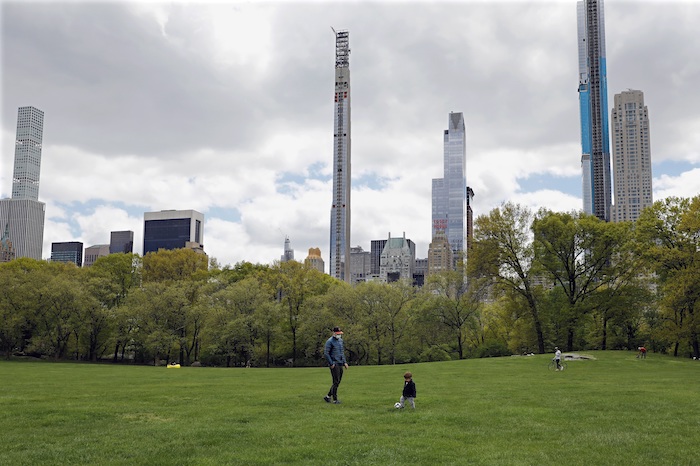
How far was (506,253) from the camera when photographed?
58.0 meters

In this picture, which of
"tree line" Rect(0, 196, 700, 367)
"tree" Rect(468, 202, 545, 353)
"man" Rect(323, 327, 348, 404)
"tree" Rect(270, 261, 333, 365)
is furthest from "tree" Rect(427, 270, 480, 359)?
"man" Rect(323, 327, 348, 404)

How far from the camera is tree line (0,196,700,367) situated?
187ft

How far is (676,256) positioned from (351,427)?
44.7 m

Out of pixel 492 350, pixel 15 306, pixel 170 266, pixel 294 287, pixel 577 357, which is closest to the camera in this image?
pixel 577 357

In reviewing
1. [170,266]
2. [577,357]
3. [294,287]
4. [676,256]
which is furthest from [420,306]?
[170,266]

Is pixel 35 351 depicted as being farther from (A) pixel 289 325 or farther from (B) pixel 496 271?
(B) pixel 496 271

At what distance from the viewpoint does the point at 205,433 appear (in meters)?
13.1

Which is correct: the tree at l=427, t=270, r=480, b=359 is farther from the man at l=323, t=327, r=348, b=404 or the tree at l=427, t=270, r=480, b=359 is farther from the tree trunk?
the man at l=323, t=327, r=348, b=404

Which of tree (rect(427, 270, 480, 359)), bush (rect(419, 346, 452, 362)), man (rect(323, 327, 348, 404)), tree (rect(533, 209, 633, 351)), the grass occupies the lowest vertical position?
bush (rect(419, 346, 452, 362))

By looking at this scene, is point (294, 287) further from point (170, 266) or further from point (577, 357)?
point (577, 357)

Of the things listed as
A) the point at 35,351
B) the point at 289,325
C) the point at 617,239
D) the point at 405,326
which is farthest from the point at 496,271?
the point at 35,351

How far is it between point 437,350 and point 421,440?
185 feet

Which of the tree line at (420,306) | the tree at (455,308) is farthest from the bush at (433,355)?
the tree at (455,308)

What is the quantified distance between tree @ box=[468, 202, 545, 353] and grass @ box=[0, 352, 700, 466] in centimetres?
3496
